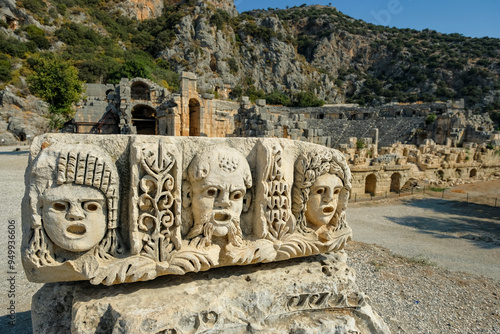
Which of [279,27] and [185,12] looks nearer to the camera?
[185,12]

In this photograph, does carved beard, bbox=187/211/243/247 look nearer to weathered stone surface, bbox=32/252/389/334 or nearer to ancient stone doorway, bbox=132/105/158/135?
weathered stone surface, bbox=32/252/389/334

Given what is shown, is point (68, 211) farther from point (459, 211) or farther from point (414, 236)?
point (459, 211)

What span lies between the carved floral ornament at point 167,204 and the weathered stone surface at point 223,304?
0.23 meters

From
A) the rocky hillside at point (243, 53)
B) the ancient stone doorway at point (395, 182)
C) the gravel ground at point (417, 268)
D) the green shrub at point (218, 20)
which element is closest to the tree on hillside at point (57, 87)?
the rocky hillside at point (243, 53)

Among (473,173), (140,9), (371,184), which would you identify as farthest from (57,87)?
(140,9)

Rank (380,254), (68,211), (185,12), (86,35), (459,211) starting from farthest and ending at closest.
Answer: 1. (185,12)
2. (86,35)
3. (459,211)
4. (380,254)
5. (68,211)

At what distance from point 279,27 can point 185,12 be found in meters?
27.8

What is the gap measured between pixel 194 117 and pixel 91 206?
1547 cm

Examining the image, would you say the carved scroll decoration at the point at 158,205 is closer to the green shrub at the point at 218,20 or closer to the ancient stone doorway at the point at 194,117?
the ancient stone doorway at the point at 194,117

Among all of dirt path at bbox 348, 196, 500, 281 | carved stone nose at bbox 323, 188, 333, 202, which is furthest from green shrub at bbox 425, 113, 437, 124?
carved stone nose at bbox 323, 188, 333, 202

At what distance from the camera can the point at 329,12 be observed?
93.6 metres

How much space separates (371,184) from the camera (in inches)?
628

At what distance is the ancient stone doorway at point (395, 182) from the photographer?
16688 mm

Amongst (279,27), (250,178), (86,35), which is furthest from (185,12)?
(250,178)
